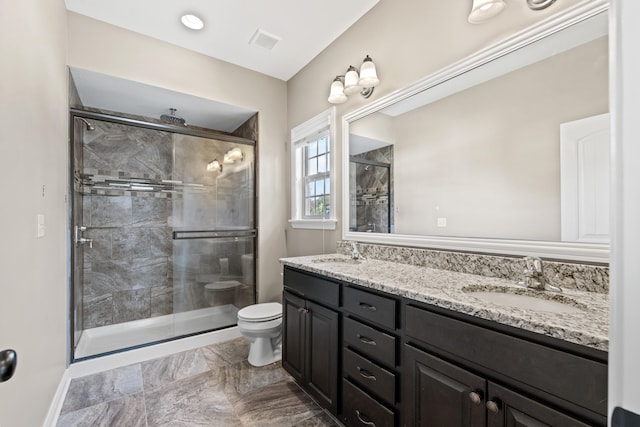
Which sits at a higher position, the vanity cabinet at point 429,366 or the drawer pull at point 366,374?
the vanity cabinet at point 429,366

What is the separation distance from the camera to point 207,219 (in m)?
3.14

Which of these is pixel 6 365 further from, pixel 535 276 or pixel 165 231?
pixel 165 231

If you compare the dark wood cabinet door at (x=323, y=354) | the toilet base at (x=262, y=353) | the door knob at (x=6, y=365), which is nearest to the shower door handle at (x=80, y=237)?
the toilet base at (x=262, y=353)

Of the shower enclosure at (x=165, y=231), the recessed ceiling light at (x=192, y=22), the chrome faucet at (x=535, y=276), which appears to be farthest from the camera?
the shower enclosure at (x=165, y=231)

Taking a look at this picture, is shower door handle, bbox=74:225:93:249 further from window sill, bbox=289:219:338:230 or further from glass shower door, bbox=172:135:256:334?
window sill, bbox=289:219:338:230

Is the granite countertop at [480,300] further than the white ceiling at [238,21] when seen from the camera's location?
No

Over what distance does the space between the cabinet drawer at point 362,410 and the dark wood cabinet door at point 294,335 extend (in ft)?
1.38

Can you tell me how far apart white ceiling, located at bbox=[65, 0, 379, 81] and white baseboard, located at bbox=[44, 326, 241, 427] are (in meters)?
2.68

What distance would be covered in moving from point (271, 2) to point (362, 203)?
1.63m

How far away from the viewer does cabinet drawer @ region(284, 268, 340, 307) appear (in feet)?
5.41

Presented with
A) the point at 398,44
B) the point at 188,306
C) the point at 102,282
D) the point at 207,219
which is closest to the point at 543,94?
the point at 398,44

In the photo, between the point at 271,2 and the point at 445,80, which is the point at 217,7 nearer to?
the point at 271,2

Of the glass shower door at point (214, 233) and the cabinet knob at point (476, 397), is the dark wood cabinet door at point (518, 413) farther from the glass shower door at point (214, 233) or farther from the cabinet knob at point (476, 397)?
the glass shower door at point (214, 233)

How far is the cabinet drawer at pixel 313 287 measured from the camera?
5.41 ft
